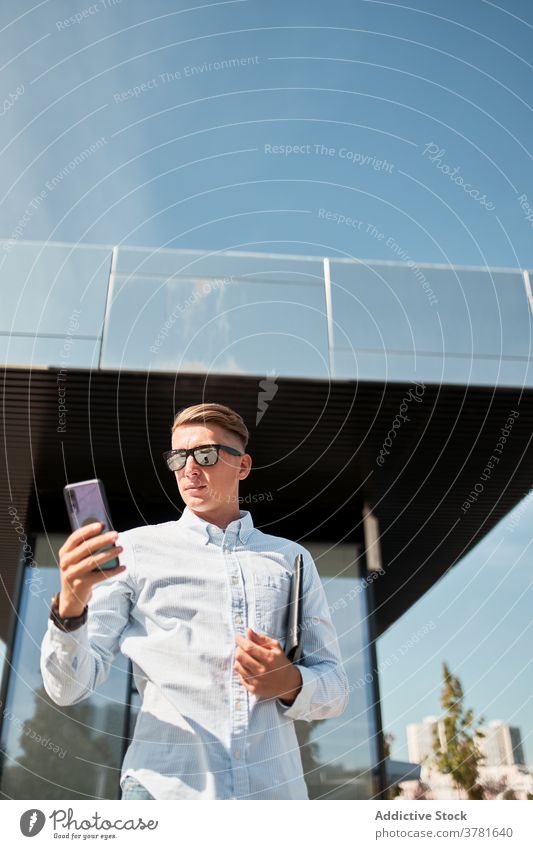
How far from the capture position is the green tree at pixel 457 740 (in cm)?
579

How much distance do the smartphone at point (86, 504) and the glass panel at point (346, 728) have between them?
4.41 meters

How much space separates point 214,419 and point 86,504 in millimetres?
796

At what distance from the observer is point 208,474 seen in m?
2.97

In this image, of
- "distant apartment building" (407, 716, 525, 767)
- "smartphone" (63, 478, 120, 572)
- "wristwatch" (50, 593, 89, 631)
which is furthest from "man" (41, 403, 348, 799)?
"distant apartment building" (407, 716, 525, 767)

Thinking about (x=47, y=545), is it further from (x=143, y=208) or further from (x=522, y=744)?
(x=522, y=744)

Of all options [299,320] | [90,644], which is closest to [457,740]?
[299,320]

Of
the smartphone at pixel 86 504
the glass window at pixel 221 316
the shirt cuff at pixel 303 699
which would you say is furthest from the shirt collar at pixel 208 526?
the glass window at pixel 221 316

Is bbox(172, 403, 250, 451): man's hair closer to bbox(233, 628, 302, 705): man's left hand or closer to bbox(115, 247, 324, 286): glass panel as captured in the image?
bbox(233, 628, 302, 705): man's left hand

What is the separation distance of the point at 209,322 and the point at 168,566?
326 cm

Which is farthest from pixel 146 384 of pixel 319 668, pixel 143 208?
pixel 319 668

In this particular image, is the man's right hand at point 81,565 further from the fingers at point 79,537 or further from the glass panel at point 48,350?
the glass panel at point 48,350

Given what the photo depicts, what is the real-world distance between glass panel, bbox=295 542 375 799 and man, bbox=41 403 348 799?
3858 millimetres

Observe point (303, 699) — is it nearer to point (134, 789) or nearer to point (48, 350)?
point (134, 789)

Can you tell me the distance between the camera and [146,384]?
5.79 m
